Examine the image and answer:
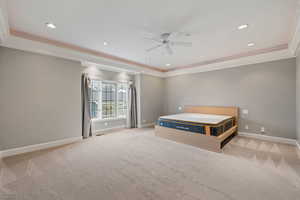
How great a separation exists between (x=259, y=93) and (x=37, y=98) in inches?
253

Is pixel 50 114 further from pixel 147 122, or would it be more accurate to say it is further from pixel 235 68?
pixel 235 68

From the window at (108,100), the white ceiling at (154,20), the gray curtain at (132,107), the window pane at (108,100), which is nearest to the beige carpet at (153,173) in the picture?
the window at (108,100)

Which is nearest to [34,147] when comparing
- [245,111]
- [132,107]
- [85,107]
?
[85,107]

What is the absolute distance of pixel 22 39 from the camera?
2867mm

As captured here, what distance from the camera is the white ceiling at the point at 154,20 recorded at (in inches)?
79.2

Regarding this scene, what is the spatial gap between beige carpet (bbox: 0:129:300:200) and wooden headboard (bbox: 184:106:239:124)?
52.2 inches

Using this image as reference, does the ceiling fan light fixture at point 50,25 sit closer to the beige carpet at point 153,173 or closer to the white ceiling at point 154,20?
the white ceiling at point 154,20

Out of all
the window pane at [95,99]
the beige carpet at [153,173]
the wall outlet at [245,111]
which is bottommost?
the beige carpet at [153,173]

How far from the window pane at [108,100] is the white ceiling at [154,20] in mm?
1917

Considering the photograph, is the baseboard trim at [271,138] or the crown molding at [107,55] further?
the baseboard trim at [271,138]

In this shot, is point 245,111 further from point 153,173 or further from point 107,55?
point 107,55

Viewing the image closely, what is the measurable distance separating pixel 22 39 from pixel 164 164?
13.8 ft

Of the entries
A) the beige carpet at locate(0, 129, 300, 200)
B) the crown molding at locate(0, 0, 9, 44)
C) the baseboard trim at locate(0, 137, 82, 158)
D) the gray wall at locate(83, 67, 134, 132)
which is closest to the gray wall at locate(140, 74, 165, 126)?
the gray wall at locate(83, 67, 134, 132)

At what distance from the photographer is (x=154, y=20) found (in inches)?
95.6
